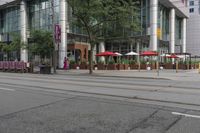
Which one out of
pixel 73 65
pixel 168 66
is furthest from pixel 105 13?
pixel 168 66

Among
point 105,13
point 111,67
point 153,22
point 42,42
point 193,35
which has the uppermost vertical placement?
point 193,35

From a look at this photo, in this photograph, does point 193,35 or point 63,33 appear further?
point 193,35

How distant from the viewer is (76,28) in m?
53.1

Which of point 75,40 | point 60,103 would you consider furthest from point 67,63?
point 60,103

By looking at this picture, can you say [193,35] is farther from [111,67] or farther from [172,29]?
[111,67]

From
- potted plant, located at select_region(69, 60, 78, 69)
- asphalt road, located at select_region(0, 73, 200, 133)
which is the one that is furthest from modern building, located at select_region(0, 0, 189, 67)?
asphalt road, located at select_region(0, 73, 200, 133)

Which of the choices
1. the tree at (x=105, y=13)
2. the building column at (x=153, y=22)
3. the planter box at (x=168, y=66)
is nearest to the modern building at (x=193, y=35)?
the building column at (x=153, y=22)

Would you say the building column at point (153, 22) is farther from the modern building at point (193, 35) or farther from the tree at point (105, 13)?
the modern building at point (193, 35)

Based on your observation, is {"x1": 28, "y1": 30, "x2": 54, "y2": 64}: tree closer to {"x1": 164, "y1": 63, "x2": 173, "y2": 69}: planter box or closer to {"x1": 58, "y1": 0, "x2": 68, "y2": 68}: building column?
{"x1": 58, "y1": 0, "x2": 68, "y2": 68}: building column

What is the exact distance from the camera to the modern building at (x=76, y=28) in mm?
50406

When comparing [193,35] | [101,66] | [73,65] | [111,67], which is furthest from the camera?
[193,35]

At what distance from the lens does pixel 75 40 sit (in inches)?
2146

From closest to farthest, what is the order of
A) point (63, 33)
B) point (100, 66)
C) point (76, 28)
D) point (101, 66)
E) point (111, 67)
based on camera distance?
point (111, 67) → point (101, 66) → point (100, 66) → point (63, 33) → point (76, 28)

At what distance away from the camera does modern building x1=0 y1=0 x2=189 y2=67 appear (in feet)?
165
